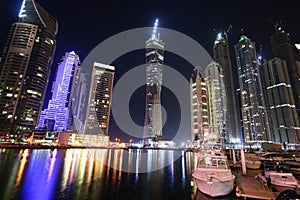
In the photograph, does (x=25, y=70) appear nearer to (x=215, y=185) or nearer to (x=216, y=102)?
(x=215, y=185)

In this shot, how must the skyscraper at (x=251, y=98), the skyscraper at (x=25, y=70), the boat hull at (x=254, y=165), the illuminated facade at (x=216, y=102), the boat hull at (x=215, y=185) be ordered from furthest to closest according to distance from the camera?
the illuminated facade at (x=216, y=102)
the skyscraper at (x=251, y=98)
the skyscraper at (x=25, y=70)
the boat hull at (x=254, y=165)
the boat hull at (x=215, y=185)

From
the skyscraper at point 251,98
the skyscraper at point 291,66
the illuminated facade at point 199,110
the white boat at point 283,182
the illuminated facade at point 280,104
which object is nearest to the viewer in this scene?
the white boat at point 283,182

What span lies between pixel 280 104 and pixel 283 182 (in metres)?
185

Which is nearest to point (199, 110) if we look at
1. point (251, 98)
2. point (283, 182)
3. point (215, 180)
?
point (251, 98)

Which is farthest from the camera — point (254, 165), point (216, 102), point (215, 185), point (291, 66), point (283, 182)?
point (216, 102)

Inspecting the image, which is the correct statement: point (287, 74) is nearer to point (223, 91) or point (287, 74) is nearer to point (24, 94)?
point (223, 91)

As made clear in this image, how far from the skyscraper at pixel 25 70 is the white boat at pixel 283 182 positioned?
128651 millimetres

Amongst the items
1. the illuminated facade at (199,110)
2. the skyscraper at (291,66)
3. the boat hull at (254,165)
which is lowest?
the boat hull at (254,165)

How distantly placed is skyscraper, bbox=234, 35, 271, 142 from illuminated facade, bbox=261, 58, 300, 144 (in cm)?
957

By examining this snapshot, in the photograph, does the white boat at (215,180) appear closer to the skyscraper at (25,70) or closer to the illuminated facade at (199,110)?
the skyscraper at (25,70)

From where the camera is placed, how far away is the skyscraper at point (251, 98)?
532 feet

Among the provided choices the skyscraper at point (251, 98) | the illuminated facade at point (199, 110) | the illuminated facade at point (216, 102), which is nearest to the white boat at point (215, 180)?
the illuminated facade at point (199, 110)

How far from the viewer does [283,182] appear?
1694 cm

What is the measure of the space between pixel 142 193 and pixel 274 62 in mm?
203904
